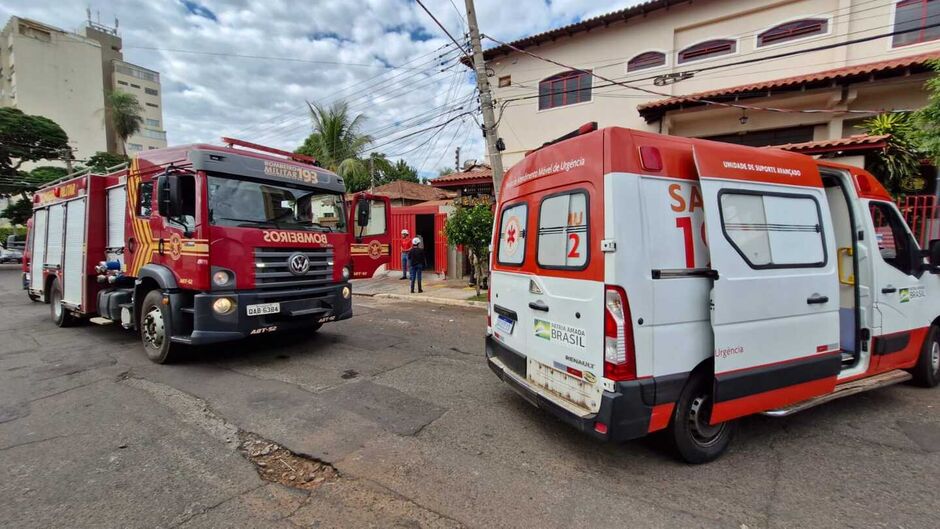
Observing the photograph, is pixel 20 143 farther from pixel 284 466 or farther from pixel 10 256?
pixel 284 466

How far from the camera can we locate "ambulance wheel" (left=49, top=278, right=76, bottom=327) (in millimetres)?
8044

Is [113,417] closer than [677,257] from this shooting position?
No

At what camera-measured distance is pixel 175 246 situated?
5.20 metres

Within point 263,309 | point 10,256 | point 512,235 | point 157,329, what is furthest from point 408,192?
point 10,256

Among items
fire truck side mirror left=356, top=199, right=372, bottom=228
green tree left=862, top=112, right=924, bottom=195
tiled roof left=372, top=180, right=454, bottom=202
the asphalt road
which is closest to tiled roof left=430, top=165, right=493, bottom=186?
tiled roof left=372, top=180, right=454, bottom=202

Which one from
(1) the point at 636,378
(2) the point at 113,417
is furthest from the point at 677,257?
(2) the point at 113,417

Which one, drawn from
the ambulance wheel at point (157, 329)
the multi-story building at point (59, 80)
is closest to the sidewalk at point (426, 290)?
the ambulance wheel at point (157, 329)

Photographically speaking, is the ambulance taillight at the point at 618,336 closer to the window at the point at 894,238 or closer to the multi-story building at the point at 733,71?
the window at the point at 894,238

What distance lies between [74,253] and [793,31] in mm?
17441

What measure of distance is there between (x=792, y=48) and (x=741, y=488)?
1376cm

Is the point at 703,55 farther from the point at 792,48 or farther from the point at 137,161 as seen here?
the point at 137,161

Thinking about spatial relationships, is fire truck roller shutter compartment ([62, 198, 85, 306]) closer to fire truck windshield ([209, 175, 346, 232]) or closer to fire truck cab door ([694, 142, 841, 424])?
fire truck windshield ([209, 175, 346, 232])

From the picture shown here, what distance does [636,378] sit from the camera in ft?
8.73

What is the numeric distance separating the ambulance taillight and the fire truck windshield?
449cm
